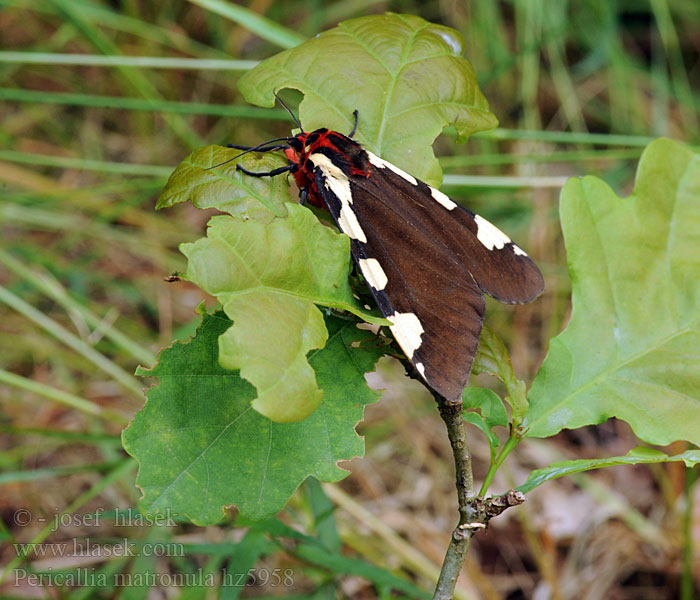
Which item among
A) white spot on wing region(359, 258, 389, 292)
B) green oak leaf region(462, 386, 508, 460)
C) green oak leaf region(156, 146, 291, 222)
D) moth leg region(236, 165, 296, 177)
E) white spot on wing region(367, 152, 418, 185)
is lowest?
green oak leaf region(462, 386, 508, 460)

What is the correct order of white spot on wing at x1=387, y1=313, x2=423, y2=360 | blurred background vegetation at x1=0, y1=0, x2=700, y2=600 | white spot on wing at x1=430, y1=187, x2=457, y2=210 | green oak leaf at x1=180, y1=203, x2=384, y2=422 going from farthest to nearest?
1. blurred background vegetation at x1=0, y1=0, x2=700, y2=600
2. white spot on wing at x1=430, y1=187, x2=457, y2=210
3. white spot on wing at x1=387, y1=313, x2=423, y2=360
4. green oak leaf at x1=180, y1=203, x2=384, y2=422

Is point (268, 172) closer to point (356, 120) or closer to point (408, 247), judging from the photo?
point (356, 120)

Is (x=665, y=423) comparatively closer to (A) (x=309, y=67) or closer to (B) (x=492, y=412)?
(B) (x=492, y=412)

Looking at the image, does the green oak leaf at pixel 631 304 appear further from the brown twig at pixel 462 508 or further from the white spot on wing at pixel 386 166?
the white spot on wing at pixel 386 166

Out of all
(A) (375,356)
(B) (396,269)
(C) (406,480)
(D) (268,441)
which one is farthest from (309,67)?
(C) (406,480)

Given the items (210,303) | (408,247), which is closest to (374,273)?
(408,247)

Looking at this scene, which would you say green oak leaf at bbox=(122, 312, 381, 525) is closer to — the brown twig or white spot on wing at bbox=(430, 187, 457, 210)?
the brown twig

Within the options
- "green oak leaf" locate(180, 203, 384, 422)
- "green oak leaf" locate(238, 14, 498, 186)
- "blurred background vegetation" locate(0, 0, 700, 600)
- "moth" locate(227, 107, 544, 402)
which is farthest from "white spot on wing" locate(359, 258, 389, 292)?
"blurred background vegetation" locate(0, 0, 700, 600)
